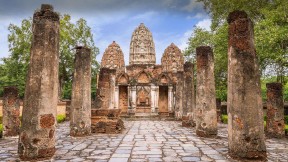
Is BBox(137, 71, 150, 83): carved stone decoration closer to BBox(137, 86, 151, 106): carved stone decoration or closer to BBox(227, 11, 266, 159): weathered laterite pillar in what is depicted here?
BBox(137, 86, 151, 106): carved stone decoration

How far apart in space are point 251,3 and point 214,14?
122 inches

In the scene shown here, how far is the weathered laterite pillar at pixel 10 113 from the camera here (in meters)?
10.4

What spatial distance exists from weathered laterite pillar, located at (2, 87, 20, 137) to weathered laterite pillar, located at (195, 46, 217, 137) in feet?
23.1

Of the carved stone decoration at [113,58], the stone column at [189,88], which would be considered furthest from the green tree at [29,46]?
the stone column at [189,88]

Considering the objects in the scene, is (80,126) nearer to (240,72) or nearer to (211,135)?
(211,135)

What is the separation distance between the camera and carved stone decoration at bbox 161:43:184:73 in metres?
36.7

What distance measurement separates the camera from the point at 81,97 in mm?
10602

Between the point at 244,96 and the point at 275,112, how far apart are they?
5.31m

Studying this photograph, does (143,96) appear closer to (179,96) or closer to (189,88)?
(179,96)

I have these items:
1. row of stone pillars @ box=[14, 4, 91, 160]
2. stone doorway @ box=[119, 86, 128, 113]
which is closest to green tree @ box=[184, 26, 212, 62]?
stone doorway @ box=[119, 86, 128, 113]

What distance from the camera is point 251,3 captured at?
63.2 feet

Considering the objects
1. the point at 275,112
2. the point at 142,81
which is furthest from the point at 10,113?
the point at 142,81

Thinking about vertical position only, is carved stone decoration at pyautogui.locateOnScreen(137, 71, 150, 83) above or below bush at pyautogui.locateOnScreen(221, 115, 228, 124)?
above

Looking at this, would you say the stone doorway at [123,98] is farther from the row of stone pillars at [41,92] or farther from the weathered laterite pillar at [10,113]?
the row of stone pillars at [41,92]
